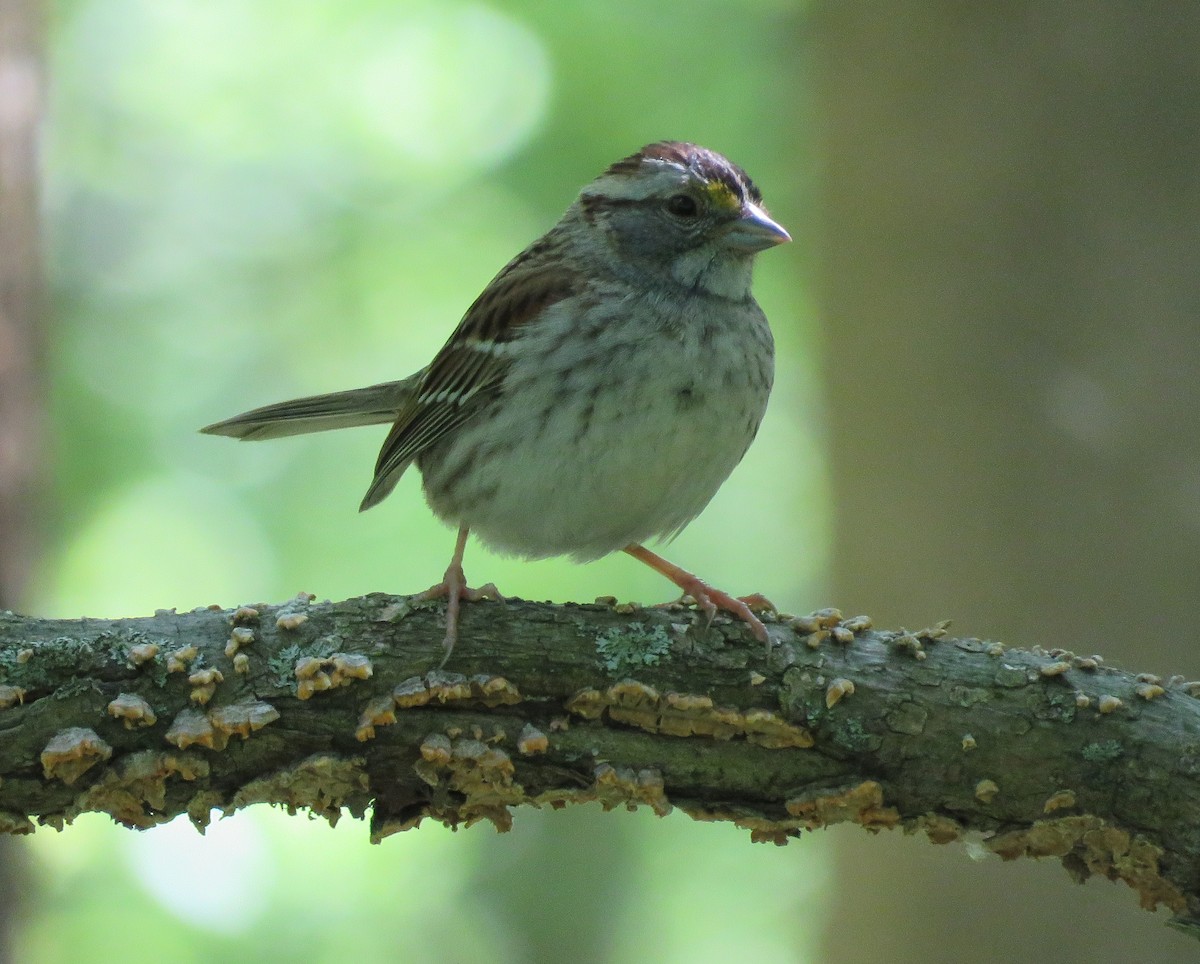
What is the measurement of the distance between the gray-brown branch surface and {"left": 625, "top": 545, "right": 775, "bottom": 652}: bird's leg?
0.08 m

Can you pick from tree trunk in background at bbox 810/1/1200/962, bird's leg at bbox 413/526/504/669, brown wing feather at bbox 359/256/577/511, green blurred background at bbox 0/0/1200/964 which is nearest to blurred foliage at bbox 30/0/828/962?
green blurred background at bbox 0/0/1200/964

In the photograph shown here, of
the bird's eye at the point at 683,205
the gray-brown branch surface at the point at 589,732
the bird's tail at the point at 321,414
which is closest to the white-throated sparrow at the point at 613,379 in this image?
the bird's eye at the point at 683,205

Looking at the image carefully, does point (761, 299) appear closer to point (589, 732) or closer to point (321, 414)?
point (321, 414)

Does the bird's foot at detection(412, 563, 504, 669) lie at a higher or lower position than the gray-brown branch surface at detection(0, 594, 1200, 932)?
higher

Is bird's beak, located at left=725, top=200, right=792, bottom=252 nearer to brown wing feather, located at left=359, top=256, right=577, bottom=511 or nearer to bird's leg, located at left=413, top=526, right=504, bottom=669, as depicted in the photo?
brown wing feather, located at left=359, top=256, right=577, bottom=511

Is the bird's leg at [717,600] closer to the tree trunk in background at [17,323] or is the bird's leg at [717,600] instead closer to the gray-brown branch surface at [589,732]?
the gray-brown branch surface at [589,732]

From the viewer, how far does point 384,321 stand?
27.6 ft

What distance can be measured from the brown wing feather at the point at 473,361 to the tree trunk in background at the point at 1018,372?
1.48 m

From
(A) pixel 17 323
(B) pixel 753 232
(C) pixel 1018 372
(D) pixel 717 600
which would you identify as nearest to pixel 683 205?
(B) pixel 753 232

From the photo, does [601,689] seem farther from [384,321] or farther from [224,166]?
[224,166]

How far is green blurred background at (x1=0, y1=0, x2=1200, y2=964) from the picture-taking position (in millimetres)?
4176

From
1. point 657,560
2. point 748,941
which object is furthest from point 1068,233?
point 748,941

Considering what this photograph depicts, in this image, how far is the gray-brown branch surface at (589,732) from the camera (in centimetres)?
262

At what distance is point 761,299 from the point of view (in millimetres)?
8312
